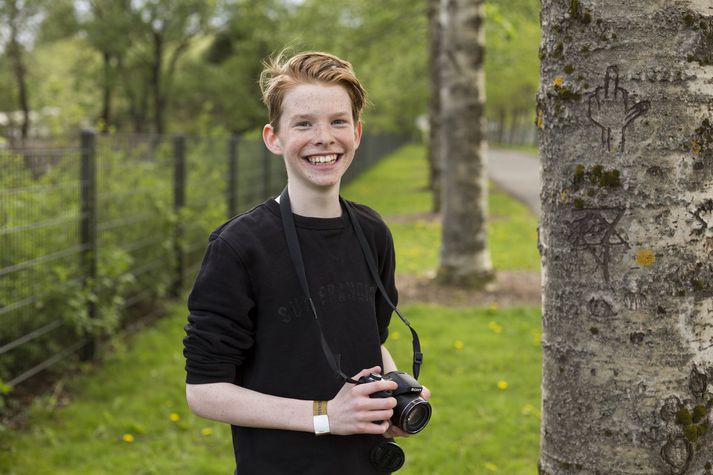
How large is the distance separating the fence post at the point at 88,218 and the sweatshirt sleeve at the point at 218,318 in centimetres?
444

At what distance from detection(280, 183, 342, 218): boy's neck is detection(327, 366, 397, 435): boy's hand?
1.49 feet

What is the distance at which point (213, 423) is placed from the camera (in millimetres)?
5164


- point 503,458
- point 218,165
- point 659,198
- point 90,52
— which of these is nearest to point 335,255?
point 659,198

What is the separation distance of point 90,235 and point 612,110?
4.98m

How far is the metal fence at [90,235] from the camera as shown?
5.18m

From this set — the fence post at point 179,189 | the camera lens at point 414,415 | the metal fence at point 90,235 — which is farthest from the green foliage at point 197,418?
the camera lens at point 414,415

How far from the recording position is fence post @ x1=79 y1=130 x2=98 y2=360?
239 inches

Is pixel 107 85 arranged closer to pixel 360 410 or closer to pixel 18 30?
pixel 18 30

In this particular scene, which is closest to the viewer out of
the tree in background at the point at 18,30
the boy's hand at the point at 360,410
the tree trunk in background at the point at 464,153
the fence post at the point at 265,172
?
the boy's hand at the point at 360,410

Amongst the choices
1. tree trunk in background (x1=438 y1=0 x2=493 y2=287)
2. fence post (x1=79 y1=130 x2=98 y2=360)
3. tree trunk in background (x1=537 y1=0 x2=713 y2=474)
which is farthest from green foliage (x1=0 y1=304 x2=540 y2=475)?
tree trunk in background (x1=537 y1=0 x2=713 y2=474)

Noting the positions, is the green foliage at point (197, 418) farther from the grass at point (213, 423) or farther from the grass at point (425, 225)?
the grass at point (425, 225)

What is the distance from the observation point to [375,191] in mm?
23094

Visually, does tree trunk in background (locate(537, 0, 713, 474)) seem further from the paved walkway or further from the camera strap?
the paved walkway

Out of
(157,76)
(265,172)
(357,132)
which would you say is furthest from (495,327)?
(157,76)
